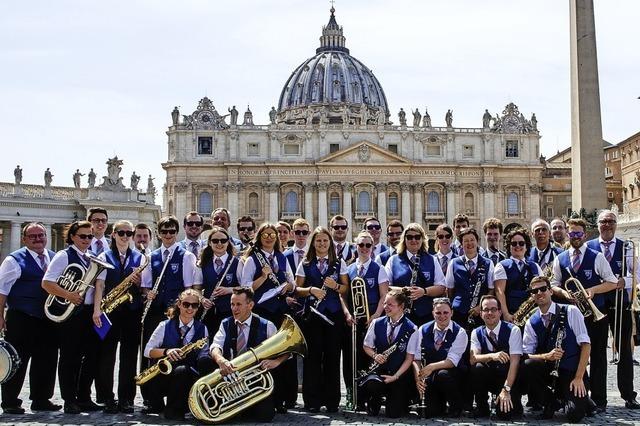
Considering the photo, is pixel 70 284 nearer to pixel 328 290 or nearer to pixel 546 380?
pixel 328 290

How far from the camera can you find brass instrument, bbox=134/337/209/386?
8477 millimetres

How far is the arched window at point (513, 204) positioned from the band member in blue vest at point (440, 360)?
2540 inches

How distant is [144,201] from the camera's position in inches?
1786

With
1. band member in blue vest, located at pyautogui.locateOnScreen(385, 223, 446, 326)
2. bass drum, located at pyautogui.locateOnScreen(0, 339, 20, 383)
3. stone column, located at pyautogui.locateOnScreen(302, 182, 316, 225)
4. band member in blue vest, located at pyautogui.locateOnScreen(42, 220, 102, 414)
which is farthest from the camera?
stone column, located at pyautogui.locateOnScreen(302, 182, 316, 225)

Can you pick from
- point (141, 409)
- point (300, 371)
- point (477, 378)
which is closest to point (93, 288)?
point (141, 409)

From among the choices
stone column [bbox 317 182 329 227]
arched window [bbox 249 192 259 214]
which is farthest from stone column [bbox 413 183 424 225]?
arched window [bbox 249 192 259 214]

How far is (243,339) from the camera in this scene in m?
8.65

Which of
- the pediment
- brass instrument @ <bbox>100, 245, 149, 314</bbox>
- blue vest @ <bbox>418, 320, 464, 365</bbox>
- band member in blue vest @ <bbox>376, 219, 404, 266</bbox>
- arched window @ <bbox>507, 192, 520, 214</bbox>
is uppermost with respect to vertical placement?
the pediment

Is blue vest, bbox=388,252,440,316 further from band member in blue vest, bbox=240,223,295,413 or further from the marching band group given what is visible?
band member in blue vest, bbox=240,223,295,413

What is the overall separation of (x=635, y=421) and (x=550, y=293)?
1471 millimetres

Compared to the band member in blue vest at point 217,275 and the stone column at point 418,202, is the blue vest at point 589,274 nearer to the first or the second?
the band member in blue vest at point 217,275

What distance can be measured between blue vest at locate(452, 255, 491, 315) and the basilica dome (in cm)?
7903

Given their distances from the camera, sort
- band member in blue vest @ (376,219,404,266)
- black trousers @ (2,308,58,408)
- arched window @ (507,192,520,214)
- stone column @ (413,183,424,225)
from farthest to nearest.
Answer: arched window @ (507,192,520,214) < stone column @ (413,183,424,225) < band member in blue vest @ (376,219,404,266) < black trousers @ (2,308,58,408)

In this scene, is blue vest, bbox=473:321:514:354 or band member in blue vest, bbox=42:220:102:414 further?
band member in blue vest, bbox=42:220:102:414
